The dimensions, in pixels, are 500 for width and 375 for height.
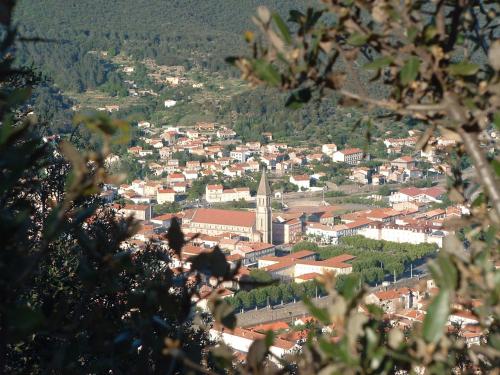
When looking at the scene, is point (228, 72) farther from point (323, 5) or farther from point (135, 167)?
point (323, 5)

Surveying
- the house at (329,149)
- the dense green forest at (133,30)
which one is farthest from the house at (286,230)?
the dense green forest at (133,30)

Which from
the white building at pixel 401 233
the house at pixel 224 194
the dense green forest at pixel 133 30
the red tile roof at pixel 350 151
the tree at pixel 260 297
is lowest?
the house at pixel 224 194

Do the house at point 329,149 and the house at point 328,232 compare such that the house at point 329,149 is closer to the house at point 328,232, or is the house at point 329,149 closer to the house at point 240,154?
the house at point 240,154

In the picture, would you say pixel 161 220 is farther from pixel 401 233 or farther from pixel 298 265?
pixel 298 265

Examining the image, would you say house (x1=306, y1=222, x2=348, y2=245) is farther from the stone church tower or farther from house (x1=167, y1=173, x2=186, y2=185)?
house (x1=167, y1=173, x2=186, y2=185)

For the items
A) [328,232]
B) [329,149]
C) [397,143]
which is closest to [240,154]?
[329,149]

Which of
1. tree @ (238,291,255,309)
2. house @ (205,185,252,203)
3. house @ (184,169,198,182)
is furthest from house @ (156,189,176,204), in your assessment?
tree @ (238,291,255,309)
